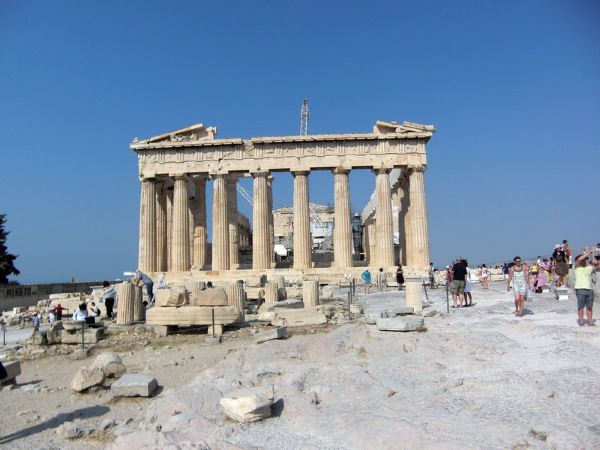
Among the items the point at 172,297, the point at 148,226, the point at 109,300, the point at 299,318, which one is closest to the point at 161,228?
the point at 148,226

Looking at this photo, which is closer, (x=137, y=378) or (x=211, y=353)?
(x=137, y=378)

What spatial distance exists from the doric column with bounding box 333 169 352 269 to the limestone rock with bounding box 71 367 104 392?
24262 mm

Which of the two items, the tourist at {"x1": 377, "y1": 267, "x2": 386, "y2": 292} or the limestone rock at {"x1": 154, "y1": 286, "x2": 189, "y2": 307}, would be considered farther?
the tourist at {"x1": 377, "y1": 267, "x2": 386, "y2": 292}

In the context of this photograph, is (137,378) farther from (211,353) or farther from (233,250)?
(233,250)

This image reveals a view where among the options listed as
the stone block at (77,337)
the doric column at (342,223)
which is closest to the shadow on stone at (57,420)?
the stone block at (77,337)

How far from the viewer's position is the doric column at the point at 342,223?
109 ft

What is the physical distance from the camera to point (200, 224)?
3741 centimetres

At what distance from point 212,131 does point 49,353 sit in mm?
24322

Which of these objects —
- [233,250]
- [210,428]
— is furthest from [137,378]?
[233,250]

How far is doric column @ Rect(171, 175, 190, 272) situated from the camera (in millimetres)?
34469

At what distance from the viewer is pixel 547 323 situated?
1132 centimetres

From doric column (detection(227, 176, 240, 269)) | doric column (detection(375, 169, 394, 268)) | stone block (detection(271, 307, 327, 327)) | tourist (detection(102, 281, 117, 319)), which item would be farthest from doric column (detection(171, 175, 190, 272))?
stone block (detection(271, 307, 327, 327))

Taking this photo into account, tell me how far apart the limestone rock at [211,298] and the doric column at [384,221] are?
63.0 feet

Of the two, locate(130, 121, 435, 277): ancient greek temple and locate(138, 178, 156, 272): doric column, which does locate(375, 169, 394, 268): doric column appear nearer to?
locate(130, 121, 435, 277): ancient greek temple
